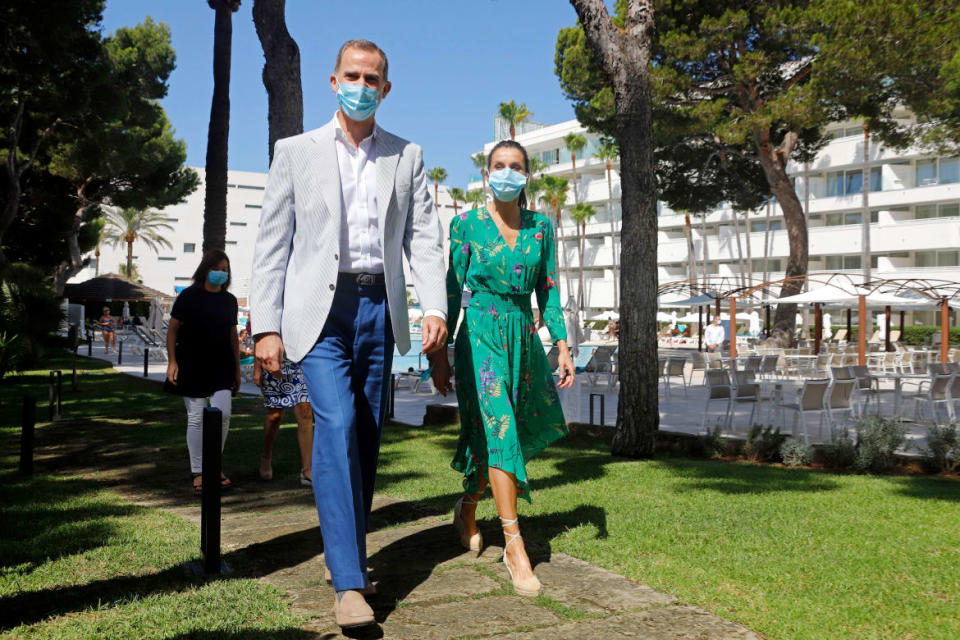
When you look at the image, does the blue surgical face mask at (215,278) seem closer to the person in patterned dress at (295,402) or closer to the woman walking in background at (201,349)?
the woman walking in background at (201,349)

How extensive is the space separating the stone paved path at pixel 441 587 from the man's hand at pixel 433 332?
0.96 metres

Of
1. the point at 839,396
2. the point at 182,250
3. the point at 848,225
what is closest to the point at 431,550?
the point at 839,396

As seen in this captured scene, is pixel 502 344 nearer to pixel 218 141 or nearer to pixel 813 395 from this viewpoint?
pixel 813 395

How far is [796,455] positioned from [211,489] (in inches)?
217

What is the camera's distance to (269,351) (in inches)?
118

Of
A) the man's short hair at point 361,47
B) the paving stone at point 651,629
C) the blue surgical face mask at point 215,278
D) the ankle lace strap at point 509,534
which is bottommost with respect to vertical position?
the paving stone at point 651,629

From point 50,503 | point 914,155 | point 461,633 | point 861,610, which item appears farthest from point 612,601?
point 914,155

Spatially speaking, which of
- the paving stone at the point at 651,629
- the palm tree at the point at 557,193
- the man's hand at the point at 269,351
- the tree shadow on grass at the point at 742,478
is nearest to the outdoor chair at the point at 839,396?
the tree shadow on grass at the point at 742,478

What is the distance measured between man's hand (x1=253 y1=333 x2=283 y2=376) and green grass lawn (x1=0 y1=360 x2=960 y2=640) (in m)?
0.88

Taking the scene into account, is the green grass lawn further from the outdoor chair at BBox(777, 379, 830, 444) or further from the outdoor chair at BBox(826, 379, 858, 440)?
the outdoor chair at BBox(826, 379, 858, 440)

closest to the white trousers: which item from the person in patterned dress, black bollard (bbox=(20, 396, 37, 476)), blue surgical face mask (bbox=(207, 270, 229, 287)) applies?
the person in patterned dress

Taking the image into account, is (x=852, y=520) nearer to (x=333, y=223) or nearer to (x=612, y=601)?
(x=612, y=601)

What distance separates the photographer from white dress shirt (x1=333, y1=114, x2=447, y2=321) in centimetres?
311

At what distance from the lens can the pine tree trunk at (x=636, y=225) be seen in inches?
282
